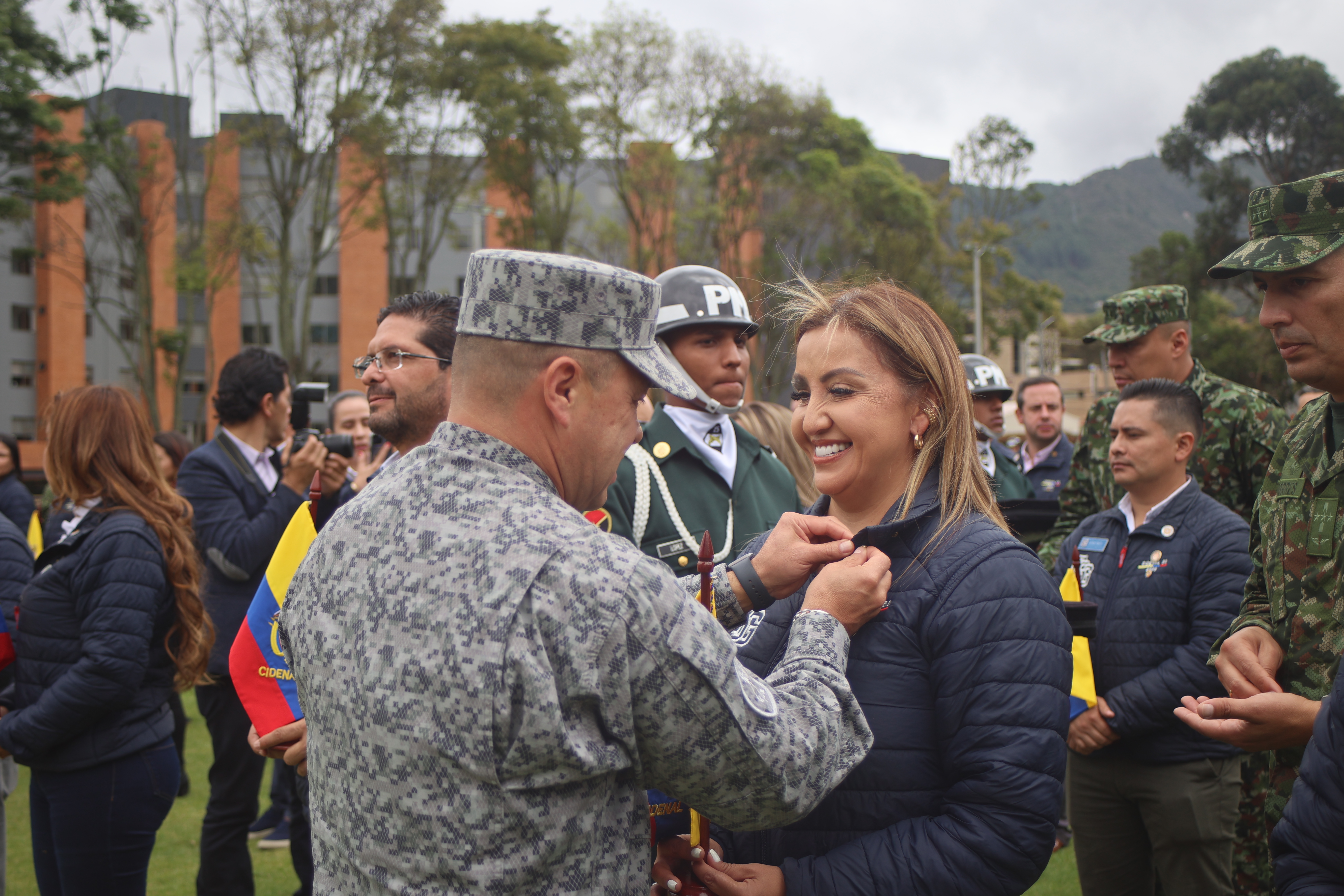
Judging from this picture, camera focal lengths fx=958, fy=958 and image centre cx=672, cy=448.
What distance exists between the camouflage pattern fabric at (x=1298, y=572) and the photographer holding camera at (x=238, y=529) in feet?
12.0

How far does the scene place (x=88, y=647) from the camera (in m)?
3.50

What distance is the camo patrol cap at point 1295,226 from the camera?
2369 millimetres

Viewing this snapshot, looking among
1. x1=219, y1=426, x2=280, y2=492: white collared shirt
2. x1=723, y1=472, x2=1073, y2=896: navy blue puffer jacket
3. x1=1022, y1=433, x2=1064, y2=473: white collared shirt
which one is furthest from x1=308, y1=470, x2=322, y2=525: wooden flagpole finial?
x1=1022, y1=433, x2=1064, y2=473: white collared shirt

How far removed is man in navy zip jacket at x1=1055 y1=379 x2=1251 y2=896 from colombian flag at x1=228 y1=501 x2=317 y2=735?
2.93m

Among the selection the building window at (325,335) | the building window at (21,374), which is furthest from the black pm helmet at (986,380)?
the building window at (21,374)

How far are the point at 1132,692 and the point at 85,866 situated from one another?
3993mm

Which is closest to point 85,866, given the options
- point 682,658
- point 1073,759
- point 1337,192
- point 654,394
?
point 682,658

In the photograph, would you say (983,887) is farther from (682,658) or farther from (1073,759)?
(1073,759)

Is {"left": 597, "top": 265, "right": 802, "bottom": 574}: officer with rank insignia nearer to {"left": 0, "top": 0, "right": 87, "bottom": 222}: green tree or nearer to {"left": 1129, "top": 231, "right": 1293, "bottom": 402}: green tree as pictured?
{"left": 0, "top": 0, "right": 87, "bottom": 222}: green tree

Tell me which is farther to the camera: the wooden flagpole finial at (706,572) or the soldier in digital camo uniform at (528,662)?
the wooden flagpole finial at (706,572)

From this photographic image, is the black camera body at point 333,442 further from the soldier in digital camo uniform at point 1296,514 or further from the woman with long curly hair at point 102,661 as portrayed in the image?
the soldier in digital camo uniform at point 1296,514

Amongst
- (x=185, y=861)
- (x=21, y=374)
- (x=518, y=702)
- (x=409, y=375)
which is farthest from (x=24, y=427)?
(x=518, y=702)

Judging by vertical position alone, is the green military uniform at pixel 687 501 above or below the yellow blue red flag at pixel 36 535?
above

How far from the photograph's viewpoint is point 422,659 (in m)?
1.52
